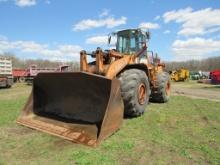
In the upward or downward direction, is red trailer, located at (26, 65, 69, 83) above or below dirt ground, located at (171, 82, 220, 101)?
above

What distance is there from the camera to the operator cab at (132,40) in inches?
354

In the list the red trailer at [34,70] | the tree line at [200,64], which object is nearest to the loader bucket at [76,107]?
the red trailer at [34,70]

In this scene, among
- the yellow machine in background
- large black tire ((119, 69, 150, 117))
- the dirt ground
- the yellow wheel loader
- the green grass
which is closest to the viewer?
the green grass

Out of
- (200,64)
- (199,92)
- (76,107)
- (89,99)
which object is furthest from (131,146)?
(200,64)

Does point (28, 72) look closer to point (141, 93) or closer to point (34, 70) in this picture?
point (34, 70)

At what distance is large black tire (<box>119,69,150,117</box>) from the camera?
22.1 feet

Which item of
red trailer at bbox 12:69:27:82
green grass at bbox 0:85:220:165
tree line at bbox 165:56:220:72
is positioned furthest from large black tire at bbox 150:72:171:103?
tree line at bbox 165:56:220:72

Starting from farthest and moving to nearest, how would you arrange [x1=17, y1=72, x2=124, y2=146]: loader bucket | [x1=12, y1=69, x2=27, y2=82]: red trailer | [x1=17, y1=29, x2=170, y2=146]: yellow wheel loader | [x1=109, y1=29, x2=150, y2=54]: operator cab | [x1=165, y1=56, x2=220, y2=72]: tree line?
[x1=165, y1=56, x2=220, y2=72]: tree line, [x1=12, y1=69, x2=27, y2=82]: red trailer, [x1=109, y1=29, x2=150, y2=54]: operator cab, [x1=17, y1=29, x2=170, y2=146]: yellow wheel loader, [x1=17, y1=72, x2=124, y2=146]: loader bucket

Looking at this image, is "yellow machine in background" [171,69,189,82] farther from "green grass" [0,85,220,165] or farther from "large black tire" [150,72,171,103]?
"green grass" [0,85,220,165]

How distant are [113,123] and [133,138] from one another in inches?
19.1

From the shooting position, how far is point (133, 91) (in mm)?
6793

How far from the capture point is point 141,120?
7059mm

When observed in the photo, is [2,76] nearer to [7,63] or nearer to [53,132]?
[7,63]

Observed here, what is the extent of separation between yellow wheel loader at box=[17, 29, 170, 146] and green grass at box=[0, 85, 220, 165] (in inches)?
10.9
